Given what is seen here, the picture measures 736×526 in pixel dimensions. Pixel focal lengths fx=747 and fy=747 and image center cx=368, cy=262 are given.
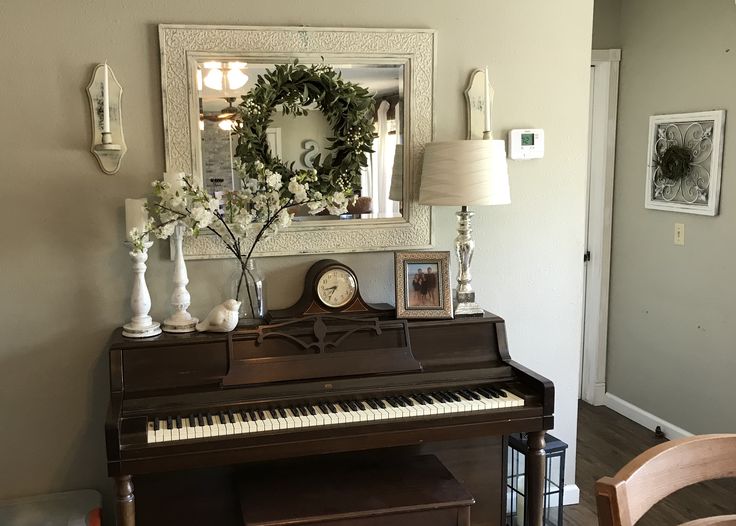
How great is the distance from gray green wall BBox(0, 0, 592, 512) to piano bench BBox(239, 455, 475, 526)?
672 millimetres

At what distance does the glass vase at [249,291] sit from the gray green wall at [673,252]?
2.25 metres

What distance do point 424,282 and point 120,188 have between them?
1133 mm

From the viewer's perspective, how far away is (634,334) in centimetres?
417

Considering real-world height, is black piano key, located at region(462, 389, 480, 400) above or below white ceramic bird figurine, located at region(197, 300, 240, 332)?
below

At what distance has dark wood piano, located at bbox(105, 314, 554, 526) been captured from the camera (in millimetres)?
2258

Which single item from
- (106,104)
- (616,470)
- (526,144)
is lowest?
(616,470)

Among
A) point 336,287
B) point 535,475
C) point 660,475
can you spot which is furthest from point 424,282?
point 660,475

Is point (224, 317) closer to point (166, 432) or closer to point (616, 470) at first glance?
point (166, 432)

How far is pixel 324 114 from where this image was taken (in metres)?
2.71

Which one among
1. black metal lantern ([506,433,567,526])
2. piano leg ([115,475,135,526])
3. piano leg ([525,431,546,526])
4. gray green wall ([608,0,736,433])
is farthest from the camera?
gray green wall ([608,0,736,433])

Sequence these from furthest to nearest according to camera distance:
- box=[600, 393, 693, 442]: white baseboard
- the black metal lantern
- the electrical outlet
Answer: box=[600, 393, 693, 442]: white baseboard → the electrical outlet → the black metal lantern

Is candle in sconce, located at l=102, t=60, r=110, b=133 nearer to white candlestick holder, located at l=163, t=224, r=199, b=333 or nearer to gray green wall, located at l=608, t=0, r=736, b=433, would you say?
white candlestick holder, located at l=163, t=224, r=199, b=333

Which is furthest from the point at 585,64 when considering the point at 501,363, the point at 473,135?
the point at 501,363

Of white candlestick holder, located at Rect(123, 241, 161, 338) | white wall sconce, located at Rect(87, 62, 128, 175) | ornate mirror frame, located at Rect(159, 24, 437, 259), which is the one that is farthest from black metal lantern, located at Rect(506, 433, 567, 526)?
white wall sconce, located at Rect(87, 62, 128, 175)
